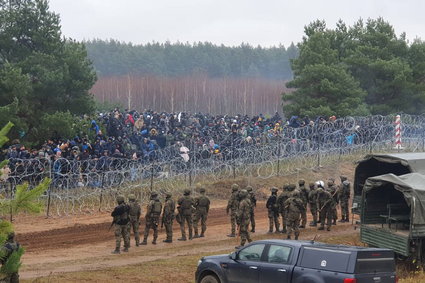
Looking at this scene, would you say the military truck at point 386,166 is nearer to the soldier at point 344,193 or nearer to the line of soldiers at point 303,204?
the line of soldiers at point 303,204

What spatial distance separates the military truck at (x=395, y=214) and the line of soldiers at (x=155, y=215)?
523cm

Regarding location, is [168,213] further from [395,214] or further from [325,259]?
[325,259]

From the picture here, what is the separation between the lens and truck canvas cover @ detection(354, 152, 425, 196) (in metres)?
17.8

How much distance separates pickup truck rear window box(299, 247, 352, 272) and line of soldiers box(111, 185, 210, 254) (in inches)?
300

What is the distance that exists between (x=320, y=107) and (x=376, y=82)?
7.88 m

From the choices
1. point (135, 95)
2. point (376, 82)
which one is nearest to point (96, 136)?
point (376, 82)

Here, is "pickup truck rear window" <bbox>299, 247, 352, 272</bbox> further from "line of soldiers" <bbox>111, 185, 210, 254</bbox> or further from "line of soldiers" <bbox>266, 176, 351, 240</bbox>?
"line of soldiers" <bbox>266, 176, 351, 240</bbox>

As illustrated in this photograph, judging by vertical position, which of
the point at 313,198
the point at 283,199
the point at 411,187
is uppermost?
the point at 411,187

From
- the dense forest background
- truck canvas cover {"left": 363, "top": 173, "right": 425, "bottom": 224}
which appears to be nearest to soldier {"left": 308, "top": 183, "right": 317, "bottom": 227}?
truck canvas cover {"left": 363, "top": 173, "right": 425, "bottom": 224}

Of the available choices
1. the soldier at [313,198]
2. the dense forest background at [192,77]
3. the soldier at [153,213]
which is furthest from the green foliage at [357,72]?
the dense forest background at [192,77]

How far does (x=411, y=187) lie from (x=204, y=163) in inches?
488

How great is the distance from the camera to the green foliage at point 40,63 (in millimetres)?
29812

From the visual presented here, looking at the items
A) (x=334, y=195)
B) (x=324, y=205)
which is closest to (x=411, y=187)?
(x=324, y=205)

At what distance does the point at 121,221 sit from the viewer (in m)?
18.5
